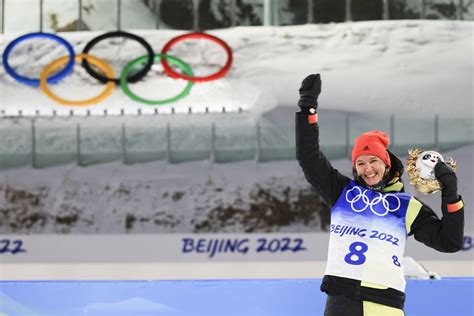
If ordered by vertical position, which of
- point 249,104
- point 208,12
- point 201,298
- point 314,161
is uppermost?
point 208,12

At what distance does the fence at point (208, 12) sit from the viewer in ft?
29.2

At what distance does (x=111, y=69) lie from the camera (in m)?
8.95

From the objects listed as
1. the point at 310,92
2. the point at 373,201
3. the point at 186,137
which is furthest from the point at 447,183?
the point at 186,137

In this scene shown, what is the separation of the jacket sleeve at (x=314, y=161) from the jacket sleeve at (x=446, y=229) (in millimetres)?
256

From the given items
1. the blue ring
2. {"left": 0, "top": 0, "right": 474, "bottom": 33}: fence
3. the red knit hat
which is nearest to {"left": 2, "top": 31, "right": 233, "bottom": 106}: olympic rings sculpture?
the blue ring

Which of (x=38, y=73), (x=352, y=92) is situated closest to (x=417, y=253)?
(x=352, y=92)

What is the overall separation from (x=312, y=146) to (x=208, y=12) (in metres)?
6.64

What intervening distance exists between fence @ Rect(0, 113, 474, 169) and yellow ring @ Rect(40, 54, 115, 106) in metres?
0.17

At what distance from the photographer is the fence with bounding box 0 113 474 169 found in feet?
29.1

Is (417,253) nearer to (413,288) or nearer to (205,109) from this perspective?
(205,109)

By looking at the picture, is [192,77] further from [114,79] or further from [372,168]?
[372,168]

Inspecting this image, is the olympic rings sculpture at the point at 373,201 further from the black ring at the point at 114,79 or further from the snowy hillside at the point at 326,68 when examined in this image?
the black ring at the point at 114,79

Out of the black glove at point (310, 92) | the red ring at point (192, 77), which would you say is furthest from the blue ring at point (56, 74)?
the black glove at point (310, 92)

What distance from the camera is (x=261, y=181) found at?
29.2 ft
